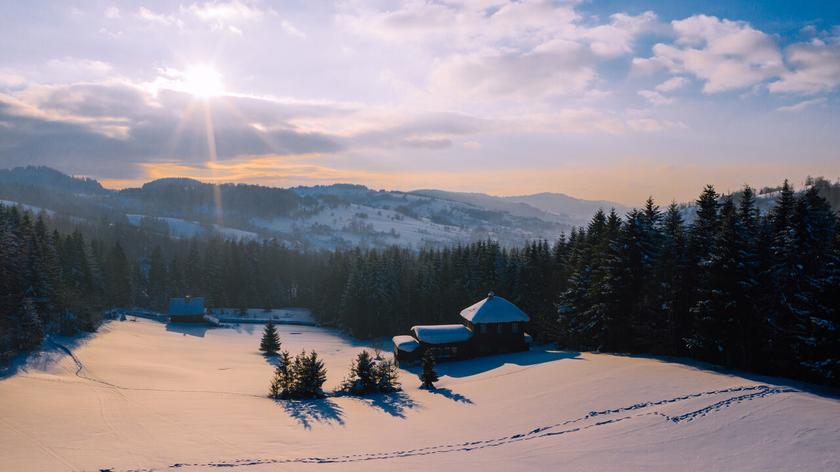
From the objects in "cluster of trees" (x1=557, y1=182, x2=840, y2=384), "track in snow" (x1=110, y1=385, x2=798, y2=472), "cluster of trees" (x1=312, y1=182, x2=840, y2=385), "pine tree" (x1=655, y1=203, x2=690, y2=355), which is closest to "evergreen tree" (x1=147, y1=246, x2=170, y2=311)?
"cluster of trees" (x1=312, y1=182, x2=840, y2=385)

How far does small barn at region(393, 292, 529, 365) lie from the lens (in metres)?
45.6

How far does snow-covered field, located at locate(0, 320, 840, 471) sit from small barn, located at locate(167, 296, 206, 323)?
3434 centimetres

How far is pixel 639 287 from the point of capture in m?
39.0

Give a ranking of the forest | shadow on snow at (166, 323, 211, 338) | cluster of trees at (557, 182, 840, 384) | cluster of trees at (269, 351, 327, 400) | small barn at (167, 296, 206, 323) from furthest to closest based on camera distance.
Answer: small barn at (167, 296, 206, 323) → shadow on snow at (166, 323, 211, 338) → cluster of trees at (269, 351, 327, 400) → the forest → cluster of trees at (557, 182, 840, 384)

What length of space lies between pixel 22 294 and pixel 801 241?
60.7 meters

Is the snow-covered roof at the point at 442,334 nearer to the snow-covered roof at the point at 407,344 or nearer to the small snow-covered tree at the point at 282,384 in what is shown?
the snow-covered roof at the point at 407,344

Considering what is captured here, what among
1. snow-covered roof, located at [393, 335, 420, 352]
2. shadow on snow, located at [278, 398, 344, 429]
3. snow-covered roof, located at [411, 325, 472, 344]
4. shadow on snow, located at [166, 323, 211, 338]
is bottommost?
shadow on snow, located at [166, 323, 211, 338]

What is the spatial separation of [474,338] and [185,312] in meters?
47.5

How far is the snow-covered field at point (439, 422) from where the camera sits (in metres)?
17.2

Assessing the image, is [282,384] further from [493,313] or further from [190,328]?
[190,328]

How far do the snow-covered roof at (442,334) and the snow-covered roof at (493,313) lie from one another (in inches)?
60.1

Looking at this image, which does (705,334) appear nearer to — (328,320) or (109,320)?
(328,320)

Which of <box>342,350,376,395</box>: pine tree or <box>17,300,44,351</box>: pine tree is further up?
<box>17,300,44,351</box>: pine tree

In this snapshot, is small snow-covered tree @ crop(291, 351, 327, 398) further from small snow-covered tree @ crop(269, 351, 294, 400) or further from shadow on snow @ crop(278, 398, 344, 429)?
shadow on snow @ crop(278, 398, 344, 429)
